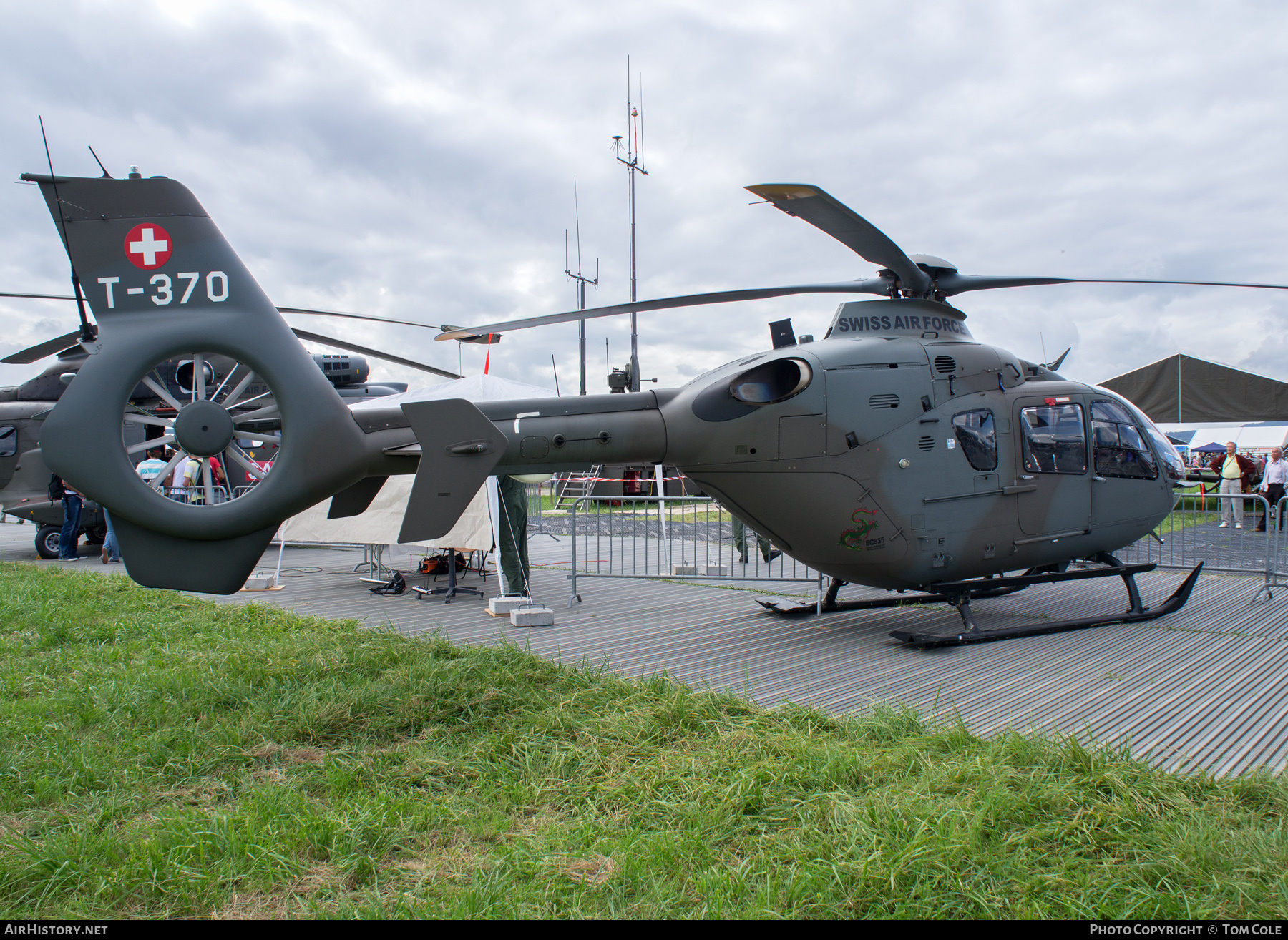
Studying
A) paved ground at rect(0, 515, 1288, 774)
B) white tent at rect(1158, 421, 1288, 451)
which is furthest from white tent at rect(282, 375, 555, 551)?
white tent at rect(1158, 421, 1288, 451)

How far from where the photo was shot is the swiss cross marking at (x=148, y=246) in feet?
15.4

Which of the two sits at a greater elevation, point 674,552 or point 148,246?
point 148,246

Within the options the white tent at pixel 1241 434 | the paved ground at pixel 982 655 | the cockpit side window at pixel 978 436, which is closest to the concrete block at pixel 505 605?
the paved ground at pixel 982 655

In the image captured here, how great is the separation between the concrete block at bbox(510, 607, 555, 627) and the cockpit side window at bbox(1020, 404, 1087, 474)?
4857 mm

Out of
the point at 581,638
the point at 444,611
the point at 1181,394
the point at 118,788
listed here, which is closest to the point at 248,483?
the point at 444,611

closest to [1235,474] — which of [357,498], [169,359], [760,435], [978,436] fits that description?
[978,436]

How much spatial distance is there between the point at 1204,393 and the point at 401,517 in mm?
19165

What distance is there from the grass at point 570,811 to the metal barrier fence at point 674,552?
11.3 ft

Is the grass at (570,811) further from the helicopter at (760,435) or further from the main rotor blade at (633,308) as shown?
the main rotor blade at (633,308)

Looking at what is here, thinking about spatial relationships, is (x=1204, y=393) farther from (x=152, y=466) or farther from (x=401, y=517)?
(x=152, y=466)

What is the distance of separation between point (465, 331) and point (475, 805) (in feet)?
12.5

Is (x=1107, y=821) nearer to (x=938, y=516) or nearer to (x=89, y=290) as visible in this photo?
(x=938, y=516)

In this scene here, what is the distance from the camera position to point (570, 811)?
11.4ft

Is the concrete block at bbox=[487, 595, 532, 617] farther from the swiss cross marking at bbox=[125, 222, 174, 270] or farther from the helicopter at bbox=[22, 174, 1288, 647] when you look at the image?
the swiss cross marking at bbox=[125, 222, 174, 270]
